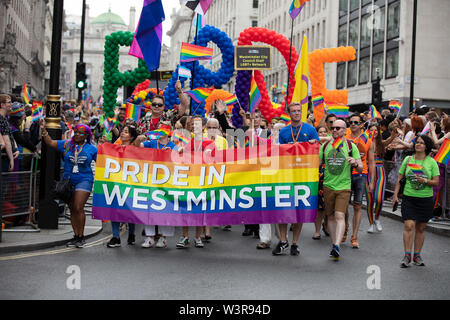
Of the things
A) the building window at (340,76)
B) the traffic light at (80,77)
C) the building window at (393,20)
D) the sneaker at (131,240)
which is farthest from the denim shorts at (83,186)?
the building window at (340,76)

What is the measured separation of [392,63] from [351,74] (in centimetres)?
797

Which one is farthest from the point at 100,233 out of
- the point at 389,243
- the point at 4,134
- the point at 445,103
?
the point at 445,103

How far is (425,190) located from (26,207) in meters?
6.27

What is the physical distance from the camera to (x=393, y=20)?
143 feet

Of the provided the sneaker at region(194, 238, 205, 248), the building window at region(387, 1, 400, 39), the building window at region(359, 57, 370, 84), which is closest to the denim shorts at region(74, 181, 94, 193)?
the sneaker at region(194, 238, 205, 248)

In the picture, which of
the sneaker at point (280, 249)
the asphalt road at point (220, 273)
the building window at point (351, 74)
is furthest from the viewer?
the building window at point (351, 74)

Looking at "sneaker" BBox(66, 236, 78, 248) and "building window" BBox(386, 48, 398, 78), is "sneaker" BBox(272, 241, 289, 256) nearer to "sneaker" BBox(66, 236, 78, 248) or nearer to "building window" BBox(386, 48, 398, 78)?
"sneaker" BBox(66, 236, 78, 248)

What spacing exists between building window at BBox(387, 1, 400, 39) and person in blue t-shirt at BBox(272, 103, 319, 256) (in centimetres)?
3536

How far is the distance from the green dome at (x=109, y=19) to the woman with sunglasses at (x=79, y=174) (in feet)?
601

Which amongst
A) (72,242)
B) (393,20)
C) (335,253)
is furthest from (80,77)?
(393,20)

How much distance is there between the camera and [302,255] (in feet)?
30.3

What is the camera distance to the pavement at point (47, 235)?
905cm

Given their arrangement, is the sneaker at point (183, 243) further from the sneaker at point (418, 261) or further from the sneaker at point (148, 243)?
the sneaker at point (418, 261)
